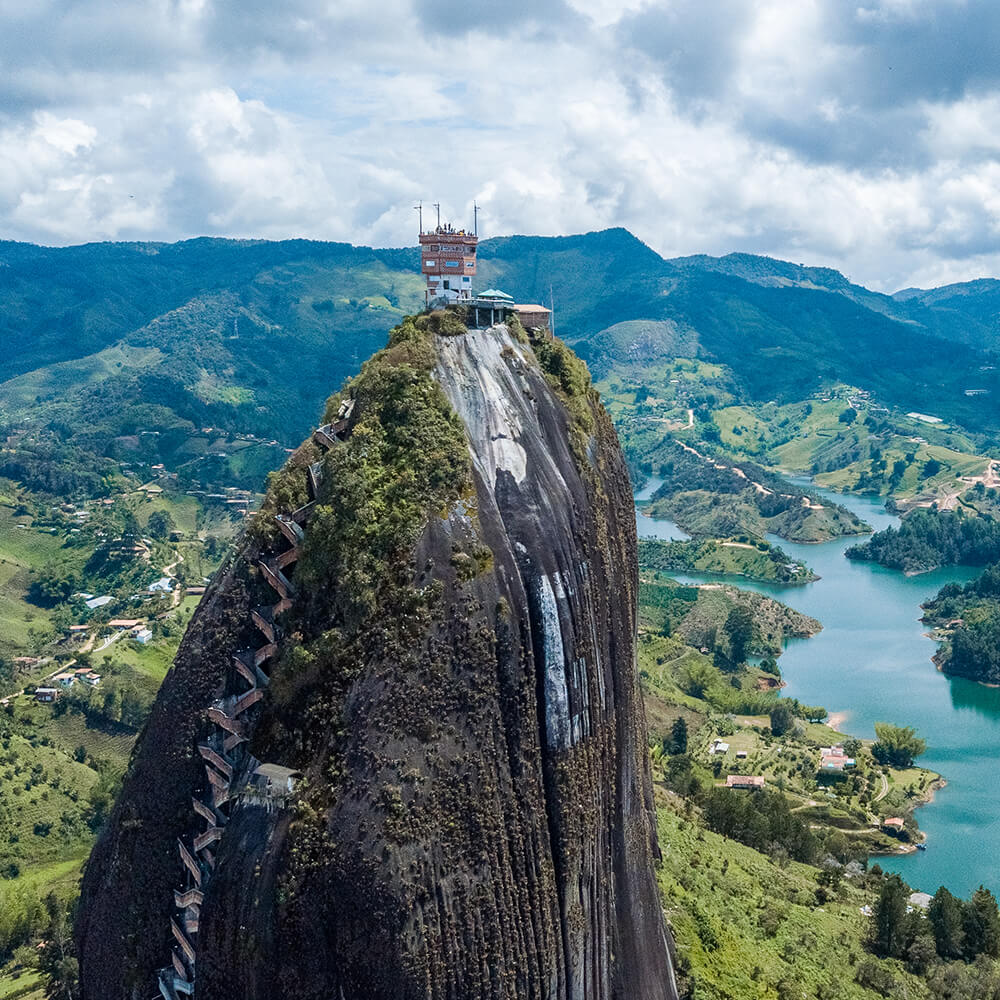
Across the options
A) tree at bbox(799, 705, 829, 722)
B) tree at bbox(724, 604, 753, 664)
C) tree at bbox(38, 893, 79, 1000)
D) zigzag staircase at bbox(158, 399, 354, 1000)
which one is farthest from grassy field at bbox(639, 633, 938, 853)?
zigzag staircase at bbox(158, 399, 354, 1000)

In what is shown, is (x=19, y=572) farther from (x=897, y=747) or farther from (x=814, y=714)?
(x=897, y=747)

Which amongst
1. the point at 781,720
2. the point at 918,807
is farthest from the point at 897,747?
the point at 781,720

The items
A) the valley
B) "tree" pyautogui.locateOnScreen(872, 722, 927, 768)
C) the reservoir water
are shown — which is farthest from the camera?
"tree" pyautogui.locateOnScreen(872, 722, 927, 768)

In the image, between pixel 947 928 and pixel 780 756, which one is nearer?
pixel 947 928

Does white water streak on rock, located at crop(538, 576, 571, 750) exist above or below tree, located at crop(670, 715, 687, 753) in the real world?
above

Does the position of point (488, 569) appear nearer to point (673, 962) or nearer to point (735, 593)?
point (673, 962)

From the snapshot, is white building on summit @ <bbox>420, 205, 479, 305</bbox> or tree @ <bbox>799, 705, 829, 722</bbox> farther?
tree @ <bbox>799, 705, 829, 722</bbox>

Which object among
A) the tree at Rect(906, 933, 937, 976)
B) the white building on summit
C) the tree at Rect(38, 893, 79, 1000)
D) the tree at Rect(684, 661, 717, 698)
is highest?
the white building on summit

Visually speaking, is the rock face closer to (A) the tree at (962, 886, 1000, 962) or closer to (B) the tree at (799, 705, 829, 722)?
(A) the tree at (962, 886, 1000, 962)
